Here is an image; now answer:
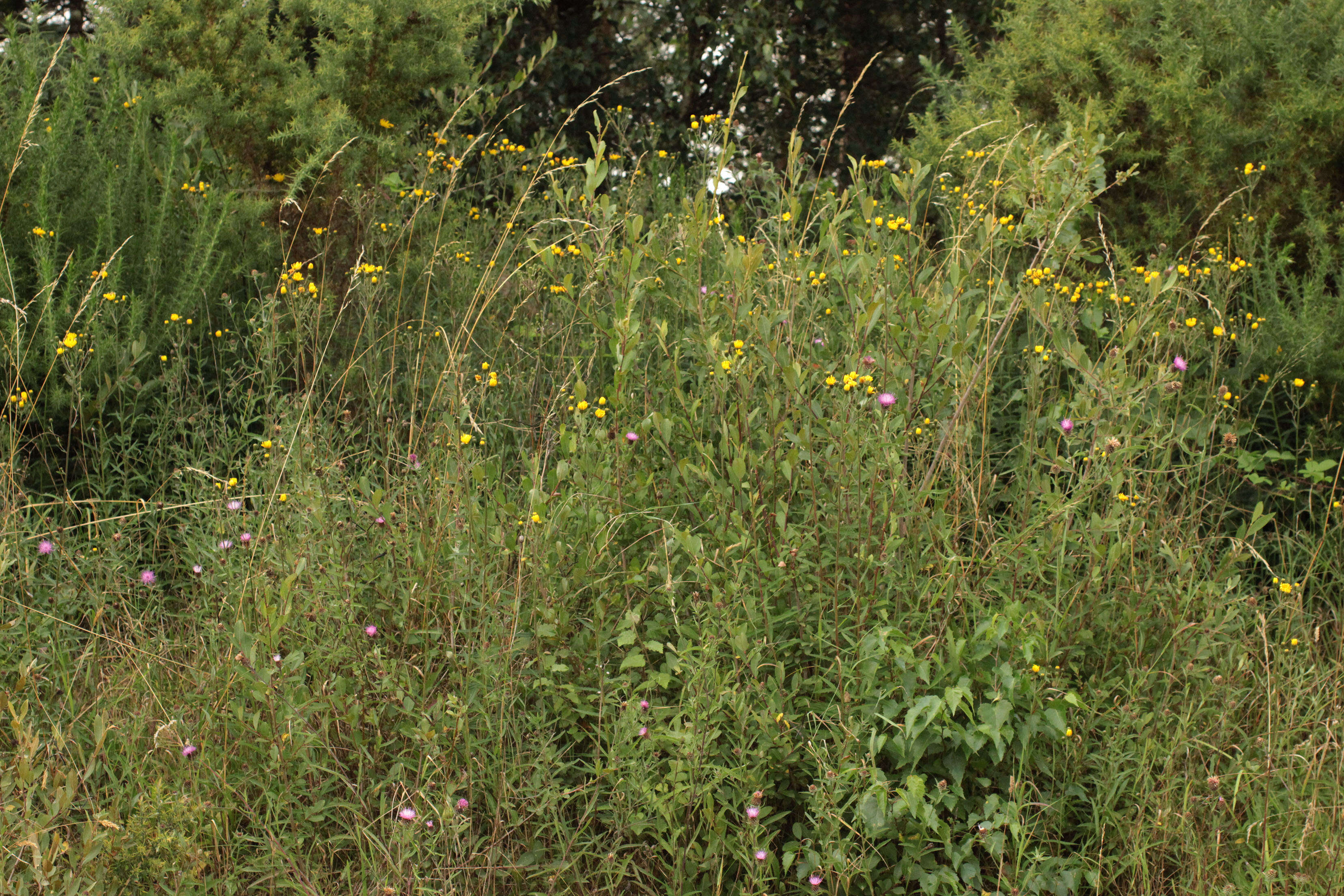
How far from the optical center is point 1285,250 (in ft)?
11.8

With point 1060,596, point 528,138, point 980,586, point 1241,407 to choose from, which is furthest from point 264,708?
point 528,138

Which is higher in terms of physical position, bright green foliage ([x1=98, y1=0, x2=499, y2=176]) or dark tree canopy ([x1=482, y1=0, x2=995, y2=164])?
bright green foliage ([x1=98, y1=0, x2=499, y2=176])

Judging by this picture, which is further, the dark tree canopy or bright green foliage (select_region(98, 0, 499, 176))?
the dark tree canopy

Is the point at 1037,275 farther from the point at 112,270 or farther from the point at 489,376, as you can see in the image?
the point at 112,270

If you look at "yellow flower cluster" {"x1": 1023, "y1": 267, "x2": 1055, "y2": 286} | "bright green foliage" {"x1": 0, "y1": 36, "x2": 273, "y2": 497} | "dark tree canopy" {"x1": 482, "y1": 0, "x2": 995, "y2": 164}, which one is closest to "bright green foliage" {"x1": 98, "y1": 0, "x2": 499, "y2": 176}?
"bright green foliage" {"x1": 0, "y1": 36, "x2": 273, "y2": 497}

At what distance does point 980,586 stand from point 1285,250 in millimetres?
1953

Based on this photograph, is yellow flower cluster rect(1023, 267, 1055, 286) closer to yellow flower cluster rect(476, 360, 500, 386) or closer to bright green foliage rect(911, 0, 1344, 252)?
bright green foliage rect(911, 0, 1344, 252)

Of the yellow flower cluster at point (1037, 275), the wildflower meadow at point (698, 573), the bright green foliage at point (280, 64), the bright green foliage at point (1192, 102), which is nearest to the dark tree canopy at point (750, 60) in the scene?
the bright green foliage at point (280, 64)

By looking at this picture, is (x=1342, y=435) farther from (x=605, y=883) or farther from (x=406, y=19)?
(x=406, y=19)

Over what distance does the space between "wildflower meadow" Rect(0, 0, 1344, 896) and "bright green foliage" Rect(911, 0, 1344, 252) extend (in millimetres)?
64

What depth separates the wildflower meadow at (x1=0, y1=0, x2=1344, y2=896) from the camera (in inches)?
86.7

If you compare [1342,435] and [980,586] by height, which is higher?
[980,586]

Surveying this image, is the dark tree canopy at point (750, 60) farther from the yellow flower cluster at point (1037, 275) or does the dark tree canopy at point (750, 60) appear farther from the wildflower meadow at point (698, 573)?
the yellow flower cluster at point (1037, 275)

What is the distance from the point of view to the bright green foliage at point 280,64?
436 centimetres
